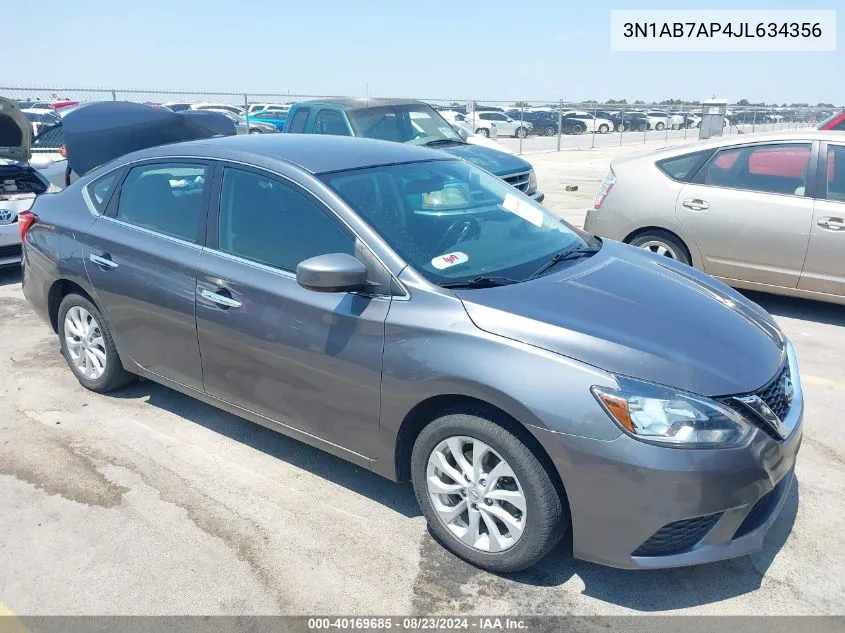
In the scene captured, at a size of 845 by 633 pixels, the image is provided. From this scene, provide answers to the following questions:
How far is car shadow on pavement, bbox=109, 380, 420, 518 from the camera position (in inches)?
140

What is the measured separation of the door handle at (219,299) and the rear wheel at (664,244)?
164 inches

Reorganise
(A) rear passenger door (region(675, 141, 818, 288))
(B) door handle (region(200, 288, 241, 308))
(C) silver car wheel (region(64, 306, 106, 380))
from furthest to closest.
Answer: (A) rear passenger door (region(675, 141, 818, 288)) < (C) silver car wheel (region(64, 306, 106, 380)) < (B) door handle (region(200, 288, 241, 308))

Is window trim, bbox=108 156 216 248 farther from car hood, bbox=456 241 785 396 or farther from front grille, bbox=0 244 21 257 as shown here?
front grille, bbox=0 244 21 257

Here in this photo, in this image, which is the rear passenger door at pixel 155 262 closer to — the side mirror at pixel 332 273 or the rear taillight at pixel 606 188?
the side mirror at pixel 332 273

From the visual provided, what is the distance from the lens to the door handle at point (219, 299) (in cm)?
351

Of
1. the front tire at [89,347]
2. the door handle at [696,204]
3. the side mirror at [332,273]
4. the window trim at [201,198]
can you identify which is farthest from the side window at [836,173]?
the front tire at [89,347]

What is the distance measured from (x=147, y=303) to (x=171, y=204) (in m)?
0.57

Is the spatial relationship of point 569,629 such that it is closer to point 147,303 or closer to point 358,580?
point 358,580

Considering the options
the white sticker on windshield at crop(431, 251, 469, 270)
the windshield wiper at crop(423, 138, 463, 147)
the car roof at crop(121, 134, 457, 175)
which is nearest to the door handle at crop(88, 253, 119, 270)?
the car roof at crop(121, 134, 457, 175)

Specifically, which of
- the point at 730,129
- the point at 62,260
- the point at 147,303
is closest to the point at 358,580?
the point at 147,303

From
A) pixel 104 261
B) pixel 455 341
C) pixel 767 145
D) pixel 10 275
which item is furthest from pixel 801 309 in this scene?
pixel 10 275

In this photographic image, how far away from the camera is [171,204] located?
4031mm

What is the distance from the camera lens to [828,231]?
5715mm

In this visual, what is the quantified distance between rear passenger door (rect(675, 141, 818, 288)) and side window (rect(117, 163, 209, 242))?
4.30 meters
